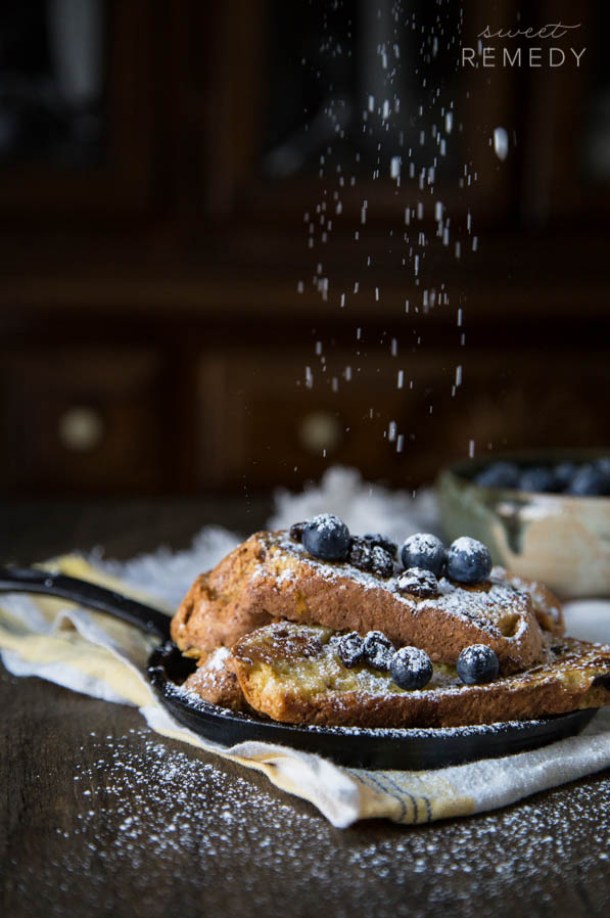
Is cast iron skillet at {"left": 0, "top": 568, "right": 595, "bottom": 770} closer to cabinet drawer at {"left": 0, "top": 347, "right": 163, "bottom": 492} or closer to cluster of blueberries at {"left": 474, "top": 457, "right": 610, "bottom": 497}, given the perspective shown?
cluster of blueberries at {"left": 474, "top": 457, "right": 610, "bottom": 497}

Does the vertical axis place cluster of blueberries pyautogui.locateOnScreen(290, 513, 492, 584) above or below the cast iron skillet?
above

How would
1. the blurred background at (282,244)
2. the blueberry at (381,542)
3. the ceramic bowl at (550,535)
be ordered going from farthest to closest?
the blurred background at (282,244)
the ceramic bowl at (550,535)
the blueberry at (381,542)

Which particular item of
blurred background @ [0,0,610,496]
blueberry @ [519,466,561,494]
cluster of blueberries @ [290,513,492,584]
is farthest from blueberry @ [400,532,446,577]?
blurred background @ [0,0,610,496]

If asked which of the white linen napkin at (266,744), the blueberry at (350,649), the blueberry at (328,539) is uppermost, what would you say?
the blueberry at (328,539)

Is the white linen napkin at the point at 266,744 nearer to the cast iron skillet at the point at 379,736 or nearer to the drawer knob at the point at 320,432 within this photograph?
the cast iron skillet at the point at 379,736

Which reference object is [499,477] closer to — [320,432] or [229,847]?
[229,847]

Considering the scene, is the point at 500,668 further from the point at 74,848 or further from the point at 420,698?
the point at 74,848

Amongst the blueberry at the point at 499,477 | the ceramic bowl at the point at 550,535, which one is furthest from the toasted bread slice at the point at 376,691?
the blueberry at the point at 499,477
